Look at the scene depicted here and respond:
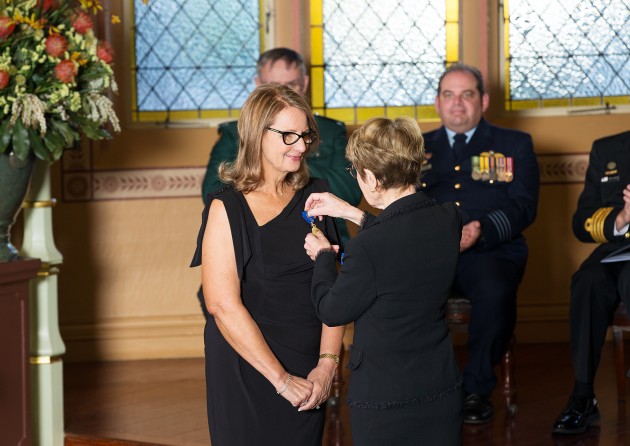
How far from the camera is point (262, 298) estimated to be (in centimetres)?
250

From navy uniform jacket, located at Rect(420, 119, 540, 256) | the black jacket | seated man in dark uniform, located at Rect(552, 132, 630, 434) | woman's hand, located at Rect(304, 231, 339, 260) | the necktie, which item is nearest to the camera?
the black jacket

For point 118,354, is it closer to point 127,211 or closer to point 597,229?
point 127,211

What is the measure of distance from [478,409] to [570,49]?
265cm

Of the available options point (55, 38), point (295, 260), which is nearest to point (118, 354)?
point (55, 38)

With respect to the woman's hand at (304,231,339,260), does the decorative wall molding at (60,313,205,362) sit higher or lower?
lower

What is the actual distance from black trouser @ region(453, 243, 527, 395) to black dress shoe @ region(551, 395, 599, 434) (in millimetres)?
316

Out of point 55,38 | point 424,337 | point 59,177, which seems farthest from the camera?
point 59,177

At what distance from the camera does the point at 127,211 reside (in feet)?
18.4

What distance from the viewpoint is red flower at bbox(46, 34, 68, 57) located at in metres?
3.45

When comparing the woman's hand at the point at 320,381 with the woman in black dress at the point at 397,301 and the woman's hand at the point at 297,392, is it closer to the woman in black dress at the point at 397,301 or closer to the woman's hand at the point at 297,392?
the woman's hand at the point at 297,392

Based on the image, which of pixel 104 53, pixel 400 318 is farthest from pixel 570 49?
pixel 400 318

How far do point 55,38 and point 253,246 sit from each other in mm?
1435

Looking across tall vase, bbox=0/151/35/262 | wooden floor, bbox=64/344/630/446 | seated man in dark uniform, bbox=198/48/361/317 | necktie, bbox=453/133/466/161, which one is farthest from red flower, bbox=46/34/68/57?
necktie, bbox=453/133/466/161

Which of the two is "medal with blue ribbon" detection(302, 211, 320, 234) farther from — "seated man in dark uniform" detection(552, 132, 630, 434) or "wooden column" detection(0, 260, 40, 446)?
"seated man in dark uniform" detection(552, 132, 630, 434)
